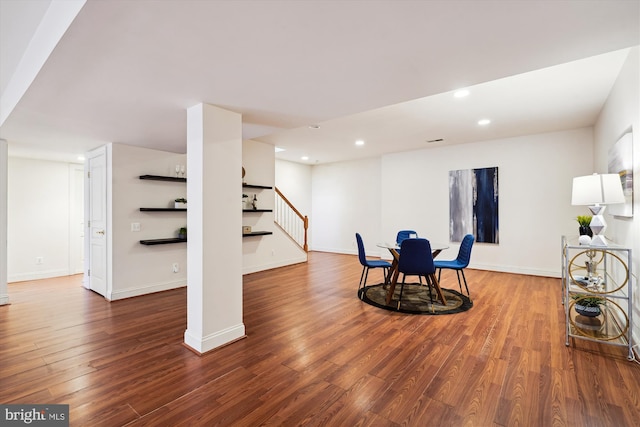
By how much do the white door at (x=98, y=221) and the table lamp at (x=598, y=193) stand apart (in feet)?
19.3

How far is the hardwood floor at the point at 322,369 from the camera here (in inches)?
71.0

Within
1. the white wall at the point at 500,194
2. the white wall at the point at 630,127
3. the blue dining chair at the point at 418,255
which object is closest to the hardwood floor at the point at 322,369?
the blue dining chair at the point at 418,255

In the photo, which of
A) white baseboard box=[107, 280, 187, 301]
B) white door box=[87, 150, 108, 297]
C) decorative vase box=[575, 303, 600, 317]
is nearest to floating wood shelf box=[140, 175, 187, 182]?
white door box=[87, 150, 108, 297]

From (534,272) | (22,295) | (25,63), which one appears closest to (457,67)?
(25,63)

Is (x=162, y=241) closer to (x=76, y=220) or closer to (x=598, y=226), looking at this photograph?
(x=76, y=220)

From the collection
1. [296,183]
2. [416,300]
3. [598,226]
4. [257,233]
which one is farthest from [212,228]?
[296,183]

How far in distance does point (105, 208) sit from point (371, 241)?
6.17m

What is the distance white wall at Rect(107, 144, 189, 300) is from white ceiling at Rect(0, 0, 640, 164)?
881 mm

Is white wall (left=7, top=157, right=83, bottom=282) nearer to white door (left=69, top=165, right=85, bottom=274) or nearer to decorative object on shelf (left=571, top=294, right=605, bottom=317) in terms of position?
white door (left=69, top=165, right=85, bottom=274)

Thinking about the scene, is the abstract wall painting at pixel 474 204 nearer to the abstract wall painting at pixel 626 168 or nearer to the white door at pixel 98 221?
the abstract wall painting at pixel 626 168

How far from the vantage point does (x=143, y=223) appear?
4.53 m

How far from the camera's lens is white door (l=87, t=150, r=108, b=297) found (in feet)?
14.2

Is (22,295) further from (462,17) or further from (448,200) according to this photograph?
(448,200)

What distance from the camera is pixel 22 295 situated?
4406mm
